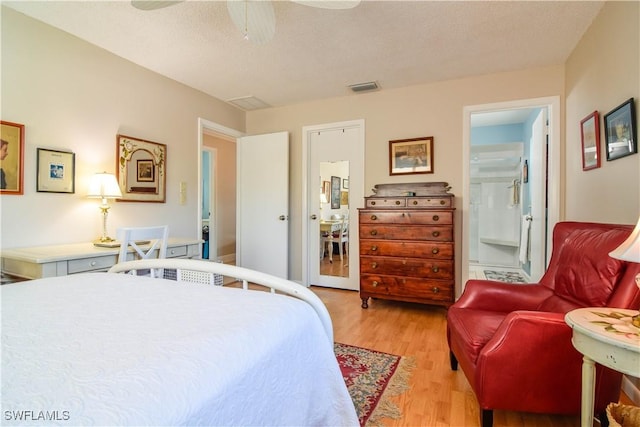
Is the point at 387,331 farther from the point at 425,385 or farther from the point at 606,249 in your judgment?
the point at 606,249

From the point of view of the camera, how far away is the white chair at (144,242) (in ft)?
7.10

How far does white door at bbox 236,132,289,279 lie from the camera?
410cm

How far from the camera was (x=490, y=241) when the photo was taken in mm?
5402

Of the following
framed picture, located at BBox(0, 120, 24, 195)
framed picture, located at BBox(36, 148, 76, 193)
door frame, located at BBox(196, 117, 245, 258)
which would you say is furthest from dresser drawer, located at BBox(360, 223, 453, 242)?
framed picture, located at BBox(0, 120, 24, 195)

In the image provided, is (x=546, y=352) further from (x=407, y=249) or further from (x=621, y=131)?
(x=407, y=249)

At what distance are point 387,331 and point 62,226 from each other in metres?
2.78

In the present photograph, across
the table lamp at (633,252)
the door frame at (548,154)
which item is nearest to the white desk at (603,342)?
the table lamp at (633,252)

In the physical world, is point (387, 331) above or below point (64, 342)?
below

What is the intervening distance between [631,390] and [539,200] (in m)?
2.04

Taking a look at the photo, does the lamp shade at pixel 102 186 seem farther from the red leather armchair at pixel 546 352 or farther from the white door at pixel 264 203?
the red leather armchair at pixel 546 352

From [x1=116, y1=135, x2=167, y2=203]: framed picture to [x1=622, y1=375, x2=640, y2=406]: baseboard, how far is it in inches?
152

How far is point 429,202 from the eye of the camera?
3055 millimetres

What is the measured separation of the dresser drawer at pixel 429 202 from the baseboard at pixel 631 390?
168 centimetres

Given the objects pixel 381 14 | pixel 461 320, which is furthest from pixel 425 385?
pixel 381 14
